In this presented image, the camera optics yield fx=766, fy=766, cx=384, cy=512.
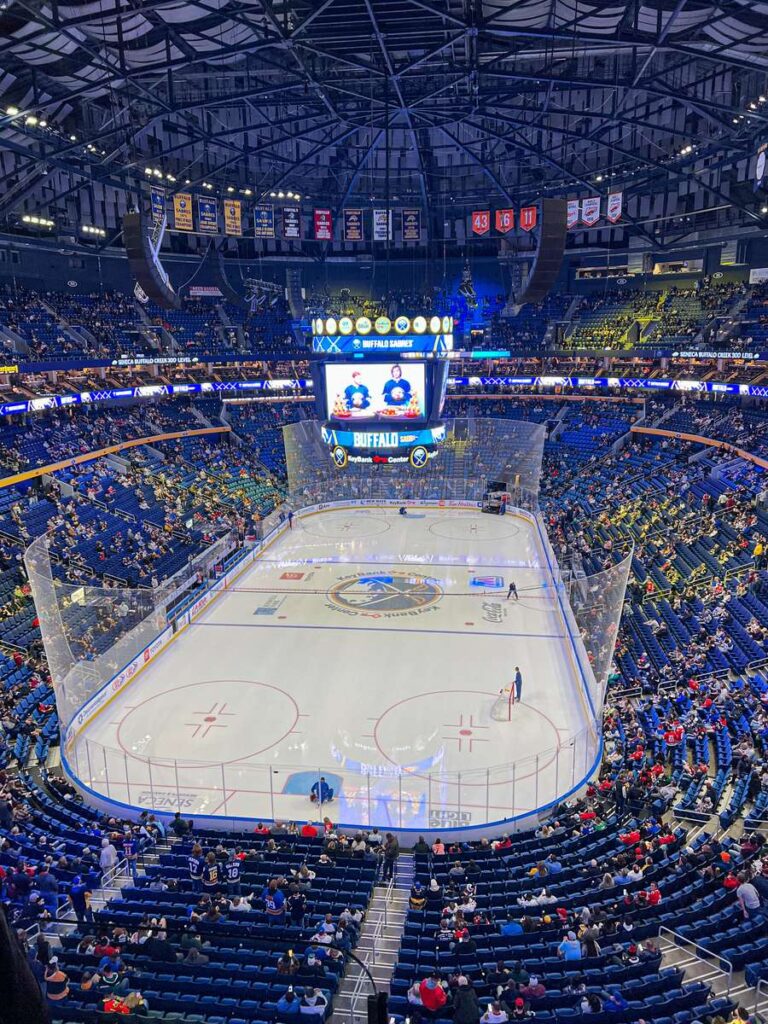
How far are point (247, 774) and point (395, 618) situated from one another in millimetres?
12876

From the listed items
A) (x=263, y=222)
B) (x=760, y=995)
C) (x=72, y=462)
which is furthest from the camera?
(x=263, y=222)

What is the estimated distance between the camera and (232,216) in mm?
41625

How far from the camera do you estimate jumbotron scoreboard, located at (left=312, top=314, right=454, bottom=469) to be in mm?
26406

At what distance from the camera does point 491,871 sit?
46.4 ft

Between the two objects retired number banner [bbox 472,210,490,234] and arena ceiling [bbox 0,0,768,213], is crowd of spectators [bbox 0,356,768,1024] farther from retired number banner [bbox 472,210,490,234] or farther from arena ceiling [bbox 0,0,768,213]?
retired number banner [bbox 472,210,490,234]

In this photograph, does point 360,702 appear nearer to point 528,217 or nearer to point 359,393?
point 359,393

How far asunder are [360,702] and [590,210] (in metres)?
29.2

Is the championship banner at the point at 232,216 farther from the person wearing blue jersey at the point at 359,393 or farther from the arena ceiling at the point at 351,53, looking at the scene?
the person wearing blue jersey at the point at 359,393

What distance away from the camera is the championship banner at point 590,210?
39.2 m

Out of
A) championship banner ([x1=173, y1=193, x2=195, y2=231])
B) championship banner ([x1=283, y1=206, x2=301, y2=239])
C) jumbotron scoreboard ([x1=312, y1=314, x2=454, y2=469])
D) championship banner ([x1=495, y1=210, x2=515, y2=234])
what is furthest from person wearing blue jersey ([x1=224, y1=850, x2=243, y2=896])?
championship banner ([x1=495, y1=210, x2=515, y2=234])

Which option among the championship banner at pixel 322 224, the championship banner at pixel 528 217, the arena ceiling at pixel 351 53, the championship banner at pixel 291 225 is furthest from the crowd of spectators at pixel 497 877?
the championship banner at pixel 322 224

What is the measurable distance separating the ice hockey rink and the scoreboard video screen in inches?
327

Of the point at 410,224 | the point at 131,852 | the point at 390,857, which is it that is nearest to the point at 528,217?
the point at 410,224

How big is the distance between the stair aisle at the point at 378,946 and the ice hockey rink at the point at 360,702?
2.41 metres
